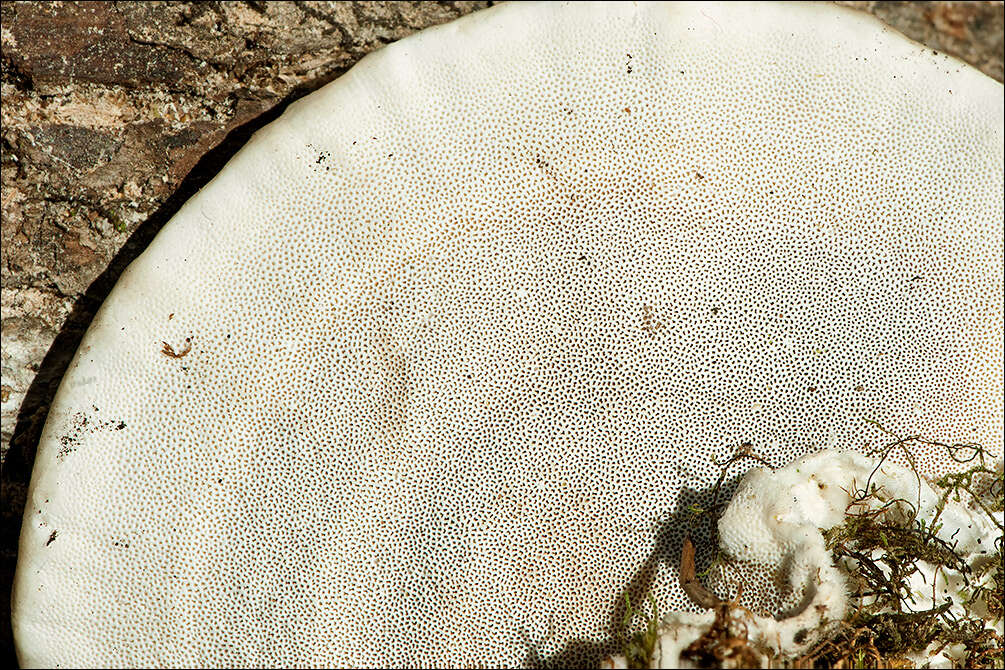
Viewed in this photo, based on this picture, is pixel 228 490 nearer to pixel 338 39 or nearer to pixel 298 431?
pixel 298 431

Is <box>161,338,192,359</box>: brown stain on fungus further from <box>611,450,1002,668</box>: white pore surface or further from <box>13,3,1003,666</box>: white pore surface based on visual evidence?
<box>611,450,1002,668</box>: white pore surface

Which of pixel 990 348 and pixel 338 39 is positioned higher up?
pixel 338 39

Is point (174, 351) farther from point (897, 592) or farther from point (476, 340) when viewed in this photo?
point (897, 592)

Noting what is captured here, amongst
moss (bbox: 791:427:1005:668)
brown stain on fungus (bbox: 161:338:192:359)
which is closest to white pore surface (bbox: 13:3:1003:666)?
brown stain on fungus (bbox: 161:338:192:359)

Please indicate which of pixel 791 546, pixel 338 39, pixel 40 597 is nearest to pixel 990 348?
pixel 791 546

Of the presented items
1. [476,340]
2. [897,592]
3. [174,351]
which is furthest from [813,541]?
[174,351]

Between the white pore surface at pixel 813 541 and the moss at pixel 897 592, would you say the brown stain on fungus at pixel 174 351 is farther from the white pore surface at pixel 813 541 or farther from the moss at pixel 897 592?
the moss at pixel 897 592

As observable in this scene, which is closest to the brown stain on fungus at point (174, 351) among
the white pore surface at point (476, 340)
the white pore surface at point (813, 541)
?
the white pore surface at point (476, 340)
